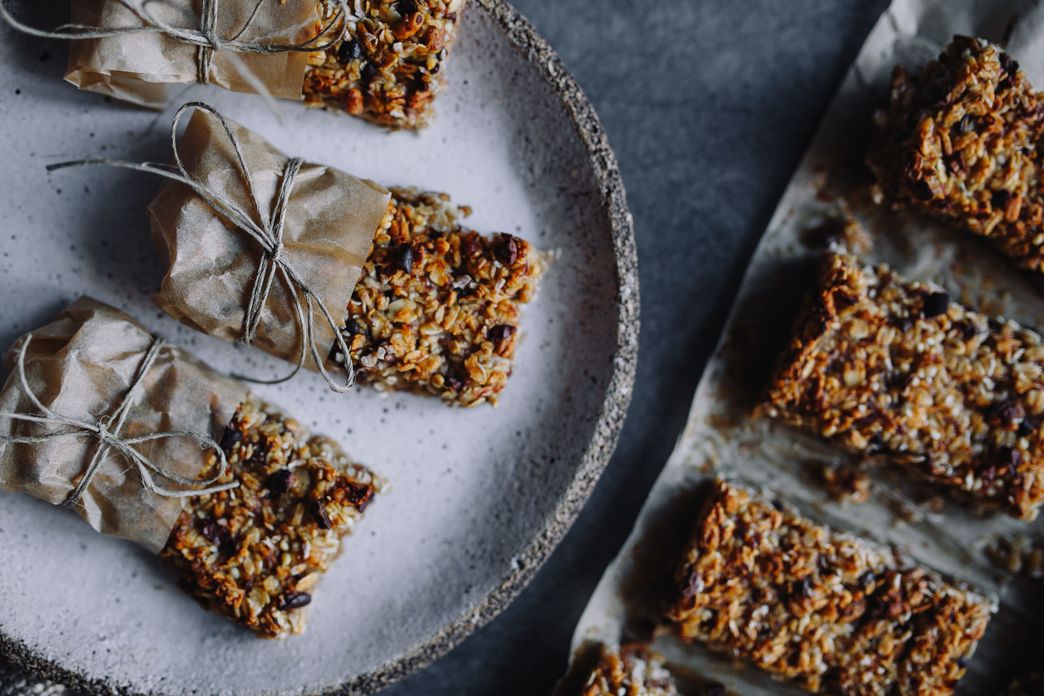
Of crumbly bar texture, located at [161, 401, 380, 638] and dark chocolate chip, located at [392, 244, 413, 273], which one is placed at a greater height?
dark chocolate chip, located at [392, 244, 413, 273]

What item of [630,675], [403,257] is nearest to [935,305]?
[630,675]

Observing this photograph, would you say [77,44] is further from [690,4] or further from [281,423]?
[690,4]

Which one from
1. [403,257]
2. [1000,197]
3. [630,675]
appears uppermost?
[1000,197]

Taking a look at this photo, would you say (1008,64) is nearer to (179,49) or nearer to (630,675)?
(630,675)

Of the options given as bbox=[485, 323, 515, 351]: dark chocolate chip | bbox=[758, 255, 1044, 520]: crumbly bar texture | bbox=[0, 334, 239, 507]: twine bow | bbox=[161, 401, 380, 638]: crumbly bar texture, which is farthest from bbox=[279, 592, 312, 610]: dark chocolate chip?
bbox=[758, 255, 1044, 520]: crumbly bar texture

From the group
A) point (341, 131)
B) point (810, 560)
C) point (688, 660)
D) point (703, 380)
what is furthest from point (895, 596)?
point (341, 131)

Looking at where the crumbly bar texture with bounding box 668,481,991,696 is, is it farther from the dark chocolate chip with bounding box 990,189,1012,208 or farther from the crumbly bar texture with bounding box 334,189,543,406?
the dark chocolate chip with bounding box 990,189,1012,208
